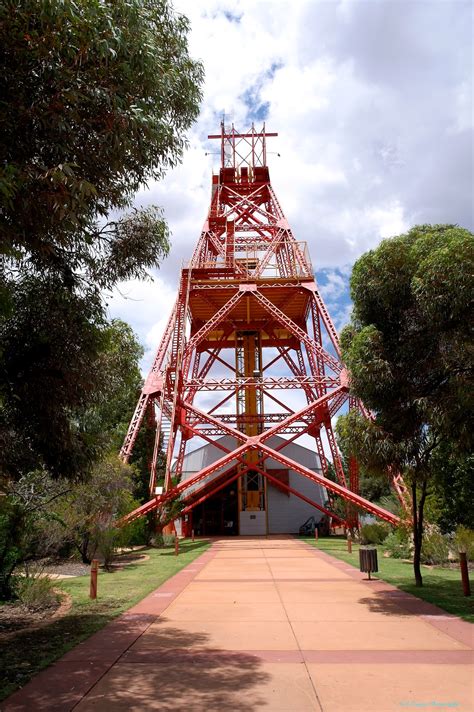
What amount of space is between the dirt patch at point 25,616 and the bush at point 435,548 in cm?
1036

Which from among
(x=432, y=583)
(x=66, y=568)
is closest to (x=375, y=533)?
(x=432, y=583)

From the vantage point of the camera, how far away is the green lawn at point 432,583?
30.3 feet

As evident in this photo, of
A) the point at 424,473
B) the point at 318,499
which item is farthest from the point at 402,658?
the point at 318,499

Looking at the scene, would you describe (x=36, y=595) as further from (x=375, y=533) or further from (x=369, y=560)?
(x=375, y=533)

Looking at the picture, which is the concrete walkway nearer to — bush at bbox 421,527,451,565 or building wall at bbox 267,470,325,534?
bush at bbox 421,527,451,565

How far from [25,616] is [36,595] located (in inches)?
21.8

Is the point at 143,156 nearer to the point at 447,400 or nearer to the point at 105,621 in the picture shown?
the point at 447,400

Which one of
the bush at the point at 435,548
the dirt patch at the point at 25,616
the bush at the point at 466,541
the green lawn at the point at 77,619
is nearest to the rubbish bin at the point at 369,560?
the bush at the point at 466,541

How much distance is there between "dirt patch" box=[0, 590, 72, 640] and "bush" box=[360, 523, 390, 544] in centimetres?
1491

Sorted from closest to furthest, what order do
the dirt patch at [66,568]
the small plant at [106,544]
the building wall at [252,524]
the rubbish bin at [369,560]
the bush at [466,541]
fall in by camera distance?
the rubbish bin at [369,560] → the bush at [466,541] → the dirt patch at [66,568] → the small plant at [106,544] → the building wall at [252,524]

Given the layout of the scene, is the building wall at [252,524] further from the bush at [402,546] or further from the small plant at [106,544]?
the small plant at [106,544]

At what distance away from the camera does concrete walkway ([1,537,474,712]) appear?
487 centimetres

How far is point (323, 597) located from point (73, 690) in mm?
6385

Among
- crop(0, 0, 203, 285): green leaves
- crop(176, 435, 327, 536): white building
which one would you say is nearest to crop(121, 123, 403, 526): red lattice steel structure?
crop(176, 435, 327, 536): white building
